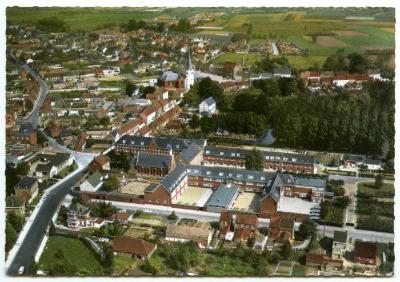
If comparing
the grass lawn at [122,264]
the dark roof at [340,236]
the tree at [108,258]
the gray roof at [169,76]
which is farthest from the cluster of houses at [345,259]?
the gray roof at [169,76]

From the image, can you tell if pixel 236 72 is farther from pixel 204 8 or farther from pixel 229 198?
pixel 229 198

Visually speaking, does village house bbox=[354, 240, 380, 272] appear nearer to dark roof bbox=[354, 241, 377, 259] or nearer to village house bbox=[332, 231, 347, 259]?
dark roof bbox=[354, 241, 377, 259]

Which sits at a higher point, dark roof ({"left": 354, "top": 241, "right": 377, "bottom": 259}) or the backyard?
the backyard

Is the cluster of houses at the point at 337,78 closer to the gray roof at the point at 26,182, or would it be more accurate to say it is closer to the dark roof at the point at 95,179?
the dark roof at the point at 95,179

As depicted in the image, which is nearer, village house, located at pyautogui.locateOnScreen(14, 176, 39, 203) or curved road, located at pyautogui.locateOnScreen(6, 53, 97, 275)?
curved road, located at pyautogui.locateOnScreen(6, 53, 97, 275)

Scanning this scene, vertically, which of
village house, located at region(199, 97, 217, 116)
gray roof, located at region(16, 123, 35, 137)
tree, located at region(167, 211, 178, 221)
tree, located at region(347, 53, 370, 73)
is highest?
tree, located at region(347, 53, 370, 73)

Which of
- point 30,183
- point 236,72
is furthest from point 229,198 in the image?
point 236,72

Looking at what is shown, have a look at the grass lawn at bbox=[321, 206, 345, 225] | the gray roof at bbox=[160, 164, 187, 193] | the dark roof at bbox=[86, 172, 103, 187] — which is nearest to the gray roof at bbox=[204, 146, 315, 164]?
the gray roof at bbox=[160, 164, 187, 193]
